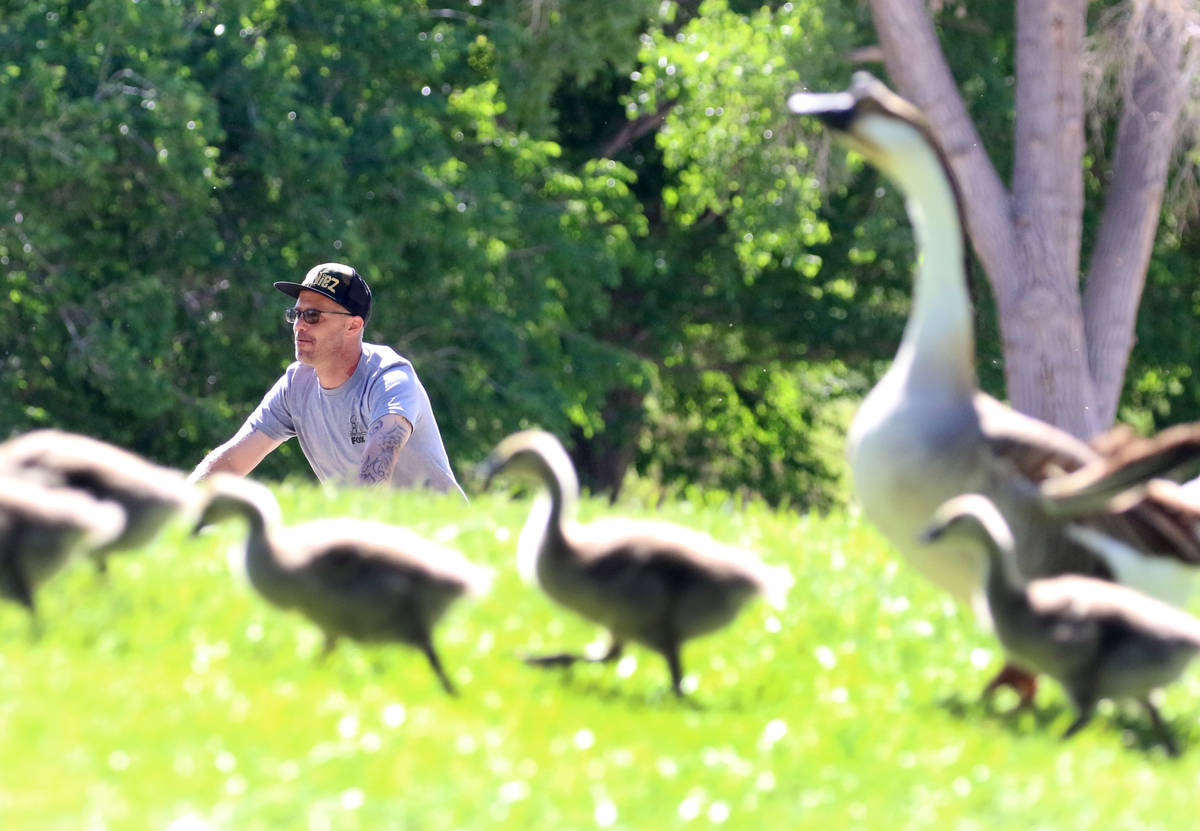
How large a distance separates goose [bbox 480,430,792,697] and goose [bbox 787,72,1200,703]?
0.60 metres

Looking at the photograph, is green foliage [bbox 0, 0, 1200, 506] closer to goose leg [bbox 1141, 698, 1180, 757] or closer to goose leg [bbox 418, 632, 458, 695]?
goose leg [bbox 418, 632, 458, 695]

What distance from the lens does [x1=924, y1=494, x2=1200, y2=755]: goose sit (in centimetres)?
509

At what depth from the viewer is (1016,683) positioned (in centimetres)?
573

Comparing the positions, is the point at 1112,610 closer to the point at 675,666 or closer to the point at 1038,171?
the point at 675,666

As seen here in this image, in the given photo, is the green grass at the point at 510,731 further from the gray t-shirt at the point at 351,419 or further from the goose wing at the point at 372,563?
the gray t-shirt at the point at 351,419

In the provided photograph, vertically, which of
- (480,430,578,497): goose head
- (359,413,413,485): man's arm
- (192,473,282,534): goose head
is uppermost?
(480,430,578,497): goose head

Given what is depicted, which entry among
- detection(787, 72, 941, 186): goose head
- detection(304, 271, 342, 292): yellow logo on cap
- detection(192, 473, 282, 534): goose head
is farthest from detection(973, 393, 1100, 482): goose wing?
detection(304, 271, 342, 292): yellow logo on cap

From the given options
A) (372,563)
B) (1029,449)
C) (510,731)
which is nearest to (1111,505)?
(1029,449)

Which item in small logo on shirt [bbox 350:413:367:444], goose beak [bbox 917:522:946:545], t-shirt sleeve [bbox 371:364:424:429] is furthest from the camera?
small logo on shirt [bbox 350:413:367:444]

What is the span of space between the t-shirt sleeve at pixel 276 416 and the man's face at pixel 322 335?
20 cm

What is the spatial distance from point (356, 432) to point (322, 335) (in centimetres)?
59

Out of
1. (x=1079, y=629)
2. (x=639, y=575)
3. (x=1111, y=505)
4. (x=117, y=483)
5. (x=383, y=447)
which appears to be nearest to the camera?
(x=1079, y=629)

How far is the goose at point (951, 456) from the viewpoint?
5680mm

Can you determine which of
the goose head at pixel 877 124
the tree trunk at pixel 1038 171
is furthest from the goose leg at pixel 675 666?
the tree trunk at pixel 1038 171
